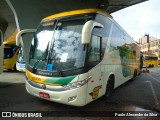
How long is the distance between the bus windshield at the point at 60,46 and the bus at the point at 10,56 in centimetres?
1124

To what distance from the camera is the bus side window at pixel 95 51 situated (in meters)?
5.26

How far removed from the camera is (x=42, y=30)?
6.07 m

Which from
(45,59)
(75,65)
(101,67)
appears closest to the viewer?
(75,65)

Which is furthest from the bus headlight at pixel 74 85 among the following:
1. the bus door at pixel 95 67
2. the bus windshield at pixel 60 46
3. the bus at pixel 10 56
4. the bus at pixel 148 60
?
the bus at pixel 148 60

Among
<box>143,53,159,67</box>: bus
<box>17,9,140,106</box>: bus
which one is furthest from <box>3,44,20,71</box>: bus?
<box>143,53,159,67</box>: bus

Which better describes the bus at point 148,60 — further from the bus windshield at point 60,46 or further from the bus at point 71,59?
the bus windshield at point 60,46

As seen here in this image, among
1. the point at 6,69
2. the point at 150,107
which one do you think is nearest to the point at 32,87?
the point at 150,107

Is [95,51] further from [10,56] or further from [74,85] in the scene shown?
[10,56]

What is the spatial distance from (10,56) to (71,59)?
12735 mm

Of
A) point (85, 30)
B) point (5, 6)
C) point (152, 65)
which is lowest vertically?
point (152, 65)

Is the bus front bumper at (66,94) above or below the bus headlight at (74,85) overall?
below

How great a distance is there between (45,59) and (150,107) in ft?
12.4

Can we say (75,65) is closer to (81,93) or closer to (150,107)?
(81,93)

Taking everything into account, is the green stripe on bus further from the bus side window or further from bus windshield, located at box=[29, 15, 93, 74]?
the bus side window
